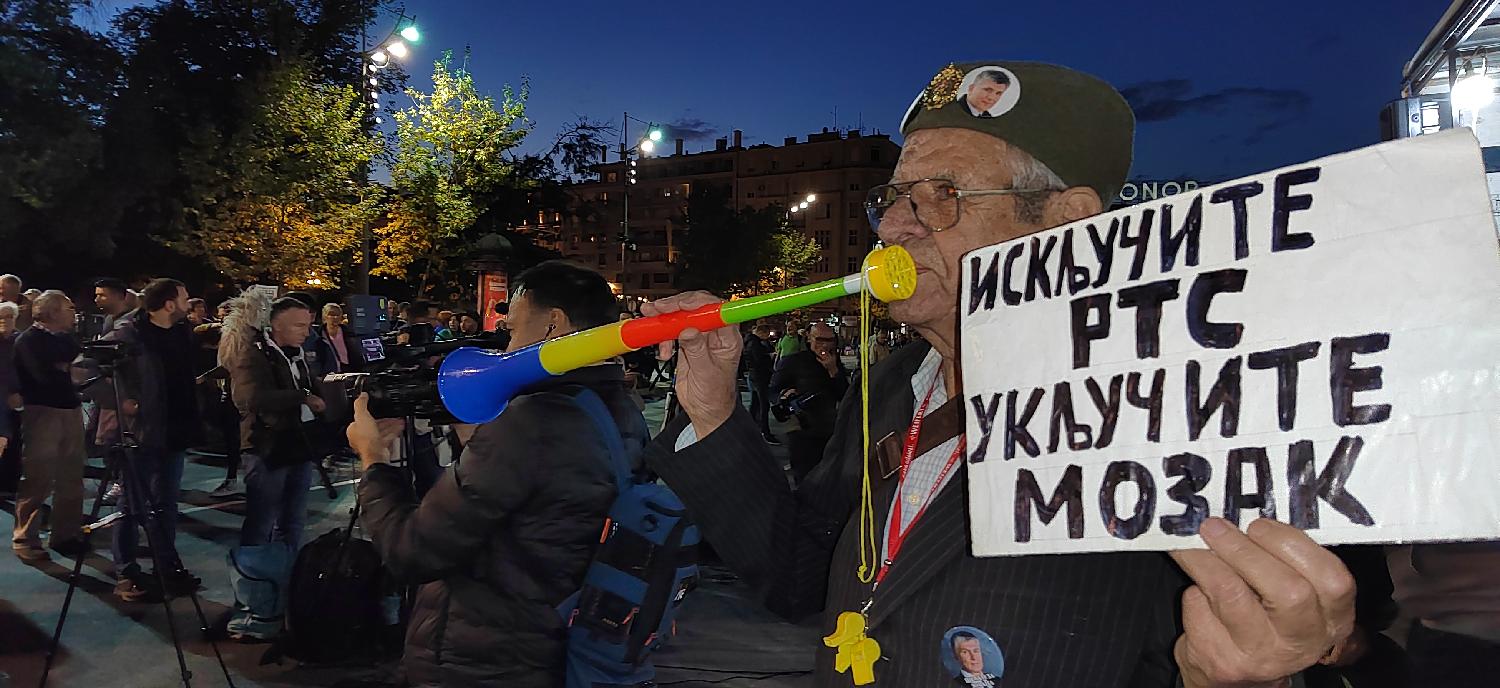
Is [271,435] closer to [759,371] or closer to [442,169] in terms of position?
[759,371]

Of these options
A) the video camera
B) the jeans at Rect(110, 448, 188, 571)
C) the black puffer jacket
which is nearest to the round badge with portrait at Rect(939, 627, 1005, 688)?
the video camera

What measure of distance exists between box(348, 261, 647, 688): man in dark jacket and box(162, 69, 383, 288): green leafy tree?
61.1 ft

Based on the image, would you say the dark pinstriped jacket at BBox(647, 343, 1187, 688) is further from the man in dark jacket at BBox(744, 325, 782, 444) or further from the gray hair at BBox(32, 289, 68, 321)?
the man in dark jacket at BBox(744, 325, 782, 444)

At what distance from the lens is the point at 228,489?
30.8ft

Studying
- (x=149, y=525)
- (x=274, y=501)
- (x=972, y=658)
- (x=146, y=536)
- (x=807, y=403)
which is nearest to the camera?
(x=972, y=658)

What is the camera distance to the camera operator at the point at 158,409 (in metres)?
6.04

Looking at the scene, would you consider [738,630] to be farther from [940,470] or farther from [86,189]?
[86,189]

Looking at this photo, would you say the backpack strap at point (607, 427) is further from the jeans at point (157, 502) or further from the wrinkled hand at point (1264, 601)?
the jeans at point (157, 502)

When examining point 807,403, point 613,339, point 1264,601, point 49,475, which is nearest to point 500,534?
point 613,339

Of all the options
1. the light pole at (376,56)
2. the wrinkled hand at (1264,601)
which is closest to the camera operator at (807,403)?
the wrinkled hand at (1264,601)

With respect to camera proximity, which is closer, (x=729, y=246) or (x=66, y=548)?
(x=66, y=548)

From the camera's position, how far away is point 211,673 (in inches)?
185

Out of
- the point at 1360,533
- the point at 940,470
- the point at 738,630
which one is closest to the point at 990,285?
the point at 940,470

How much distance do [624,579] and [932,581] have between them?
1.57m
